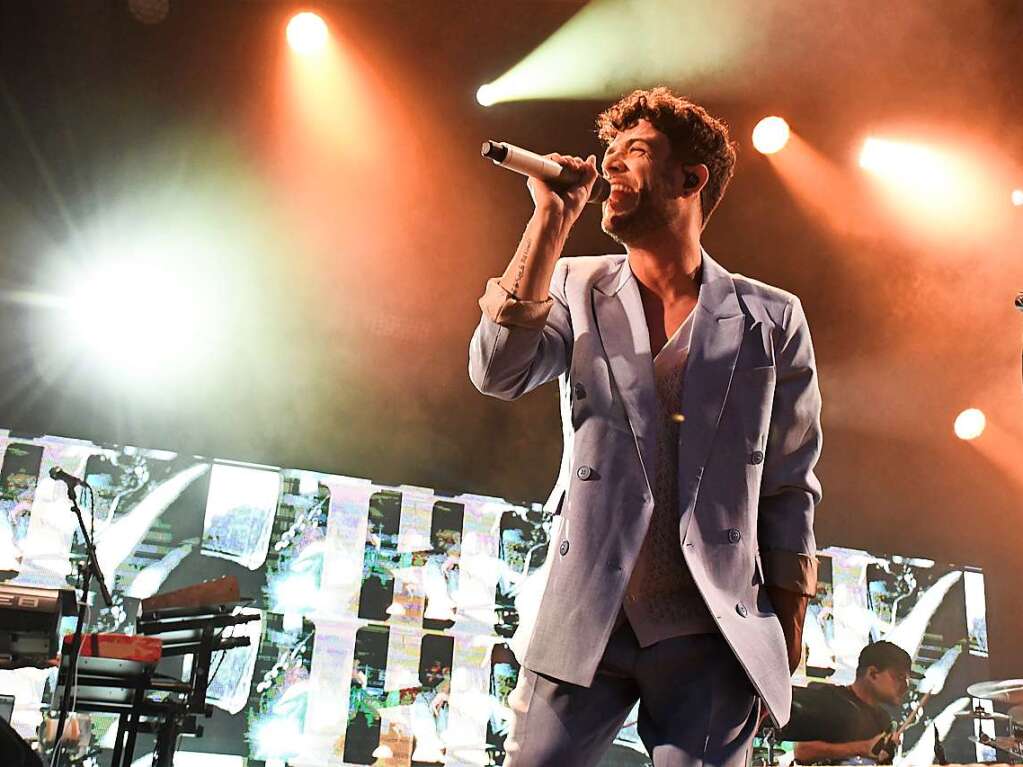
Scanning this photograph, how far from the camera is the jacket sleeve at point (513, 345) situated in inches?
51.8

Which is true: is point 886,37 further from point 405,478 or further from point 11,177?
point 11,177

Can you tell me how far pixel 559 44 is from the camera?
5.63 m

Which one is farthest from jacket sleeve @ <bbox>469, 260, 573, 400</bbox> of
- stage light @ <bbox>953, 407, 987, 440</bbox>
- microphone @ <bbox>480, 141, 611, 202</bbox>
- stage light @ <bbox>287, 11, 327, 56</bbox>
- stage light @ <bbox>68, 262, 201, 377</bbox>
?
stage light @ <bbox>953, 407, 987, 440</bbox>

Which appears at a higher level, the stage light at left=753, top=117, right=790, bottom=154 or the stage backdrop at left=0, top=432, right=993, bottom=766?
the stage light at left=753, top=117, right=790, bottom=154

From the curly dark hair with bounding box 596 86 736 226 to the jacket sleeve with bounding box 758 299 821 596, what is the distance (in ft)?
0.99

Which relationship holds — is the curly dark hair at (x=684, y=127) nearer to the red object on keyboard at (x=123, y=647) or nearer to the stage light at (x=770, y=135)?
the red object on keyboard at (x=123, y=647)

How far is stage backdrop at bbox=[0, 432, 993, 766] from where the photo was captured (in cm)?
670

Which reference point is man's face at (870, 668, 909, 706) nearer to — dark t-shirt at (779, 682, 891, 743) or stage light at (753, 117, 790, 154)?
dark t-shirt at (779, 682, 891, 743)

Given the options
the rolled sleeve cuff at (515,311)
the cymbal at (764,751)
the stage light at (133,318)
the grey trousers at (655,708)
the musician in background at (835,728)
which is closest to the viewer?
the grey trousers at (655,708)

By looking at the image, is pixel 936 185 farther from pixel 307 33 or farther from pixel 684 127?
pixel 684 127

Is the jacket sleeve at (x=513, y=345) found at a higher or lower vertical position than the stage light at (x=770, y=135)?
lower

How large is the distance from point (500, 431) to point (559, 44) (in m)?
3.05

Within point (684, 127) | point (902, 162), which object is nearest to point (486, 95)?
point (902, 162)

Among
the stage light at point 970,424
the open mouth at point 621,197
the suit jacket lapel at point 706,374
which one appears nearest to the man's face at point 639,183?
the open mouth at point 621,197
